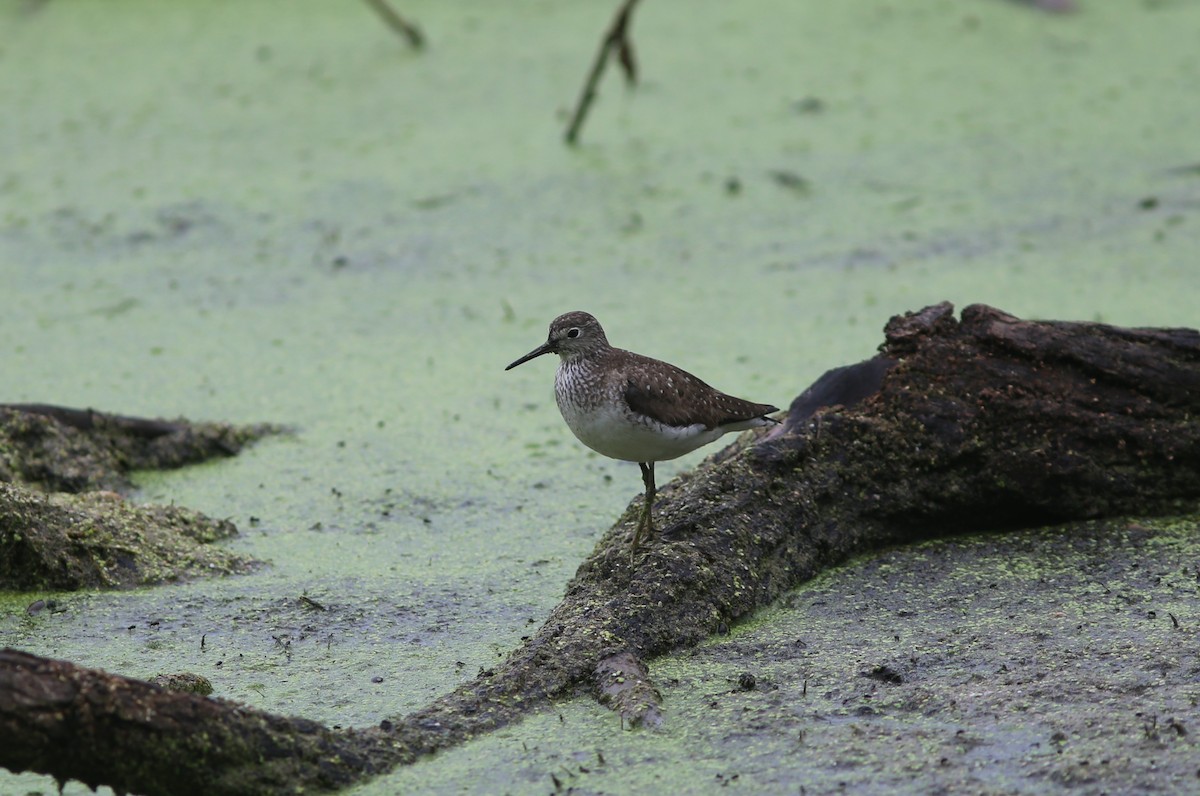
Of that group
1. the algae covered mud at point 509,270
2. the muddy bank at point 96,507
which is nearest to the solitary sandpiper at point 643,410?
the algae covered mud at point 509,270

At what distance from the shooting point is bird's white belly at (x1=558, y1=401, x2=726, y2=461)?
3.18 m

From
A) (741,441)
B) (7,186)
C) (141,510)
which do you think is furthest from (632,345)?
(7,186)

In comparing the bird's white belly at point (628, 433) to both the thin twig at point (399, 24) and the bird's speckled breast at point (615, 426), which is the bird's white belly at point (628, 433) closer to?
the bird's speckled breast at point (615, 426)

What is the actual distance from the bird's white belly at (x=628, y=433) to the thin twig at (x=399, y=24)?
15.9ft

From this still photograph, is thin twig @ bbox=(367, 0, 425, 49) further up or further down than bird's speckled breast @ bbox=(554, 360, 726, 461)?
further down

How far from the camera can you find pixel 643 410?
320 centimetres

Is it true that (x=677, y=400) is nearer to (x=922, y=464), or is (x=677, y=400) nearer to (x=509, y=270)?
(x=922, y=464)

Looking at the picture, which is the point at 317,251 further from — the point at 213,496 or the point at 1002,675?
the point at 1002,675

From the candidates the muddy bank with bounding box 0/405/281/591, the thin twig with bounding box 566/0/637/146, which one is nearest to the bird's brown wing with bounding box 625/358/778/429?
the muddy bank with bounding box 0/405/281/591

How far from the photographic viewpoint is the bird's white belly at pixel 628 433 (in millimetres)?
3182

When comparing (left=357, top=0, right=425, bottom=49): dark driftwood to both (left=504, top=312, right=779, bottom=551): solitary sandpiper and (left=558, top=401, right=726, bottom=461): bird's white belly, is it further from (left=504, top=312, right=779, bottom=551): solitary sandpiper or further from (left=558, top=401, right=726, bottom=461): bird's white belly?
(left=558, top=401, right=726, bottom=461): bird's white belly

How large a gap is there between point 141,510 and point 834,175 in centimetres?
371

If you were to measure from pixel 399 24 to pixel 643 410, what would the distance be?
16.4ft

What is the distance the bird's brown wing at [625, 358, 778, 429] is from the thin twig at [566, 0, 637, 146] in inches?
127
